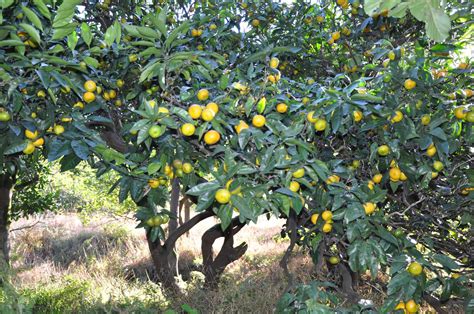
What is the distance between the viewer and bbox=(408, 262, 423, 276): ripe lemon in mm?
1664

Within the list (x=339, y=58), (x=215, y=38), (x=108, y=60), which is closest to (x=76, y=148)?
(x=108, y=60)

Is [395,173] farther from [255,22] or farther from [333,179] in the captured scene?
[255,22]

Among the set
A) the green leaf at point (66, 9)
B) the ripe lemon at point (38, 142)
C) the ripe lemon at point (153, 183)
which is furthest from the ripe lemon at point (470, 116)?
the ripe lemon at point (38, 142)

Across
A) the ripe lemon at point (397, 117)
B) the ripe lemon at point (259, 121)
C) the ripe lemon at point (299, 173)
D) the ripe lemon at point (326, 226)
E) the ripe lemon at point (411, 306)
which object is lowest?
the ripe lemon at point (411, 306)

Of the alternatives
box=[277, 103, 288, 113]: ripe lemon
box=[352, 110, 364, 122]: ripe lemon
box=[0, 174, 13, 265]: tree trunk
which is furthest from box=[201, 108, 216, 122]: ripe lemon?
box=[0, 174, 13, 265]: tree trunk

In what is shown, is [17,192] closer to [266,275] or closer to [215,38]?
[266,275]

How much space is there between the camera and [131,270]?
19.5ft

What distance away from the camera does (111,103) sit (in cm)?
264

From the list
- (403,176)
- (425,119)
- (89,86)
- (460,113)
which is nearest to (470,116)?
(460,113)

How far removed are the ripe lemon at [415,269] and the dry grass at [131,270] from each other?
0.72m

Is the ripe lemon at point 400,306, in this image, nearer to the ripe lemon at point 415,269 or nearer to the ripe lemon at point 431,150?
the ripe lemon at point 415,269

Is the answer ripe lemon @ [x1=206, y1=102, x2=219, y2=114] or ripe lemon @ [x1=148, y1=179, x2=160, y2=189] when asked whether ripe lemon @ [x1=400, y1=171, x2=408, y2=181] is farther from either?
ripe lemon @ [x1=148, y1=179, x2=160, y2=189]

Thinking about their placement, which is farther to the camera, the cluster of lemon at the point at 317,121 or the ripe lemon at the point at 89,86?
the ripe lemon at the point at 89,86

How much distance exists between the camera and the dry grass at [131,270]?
168 inches
